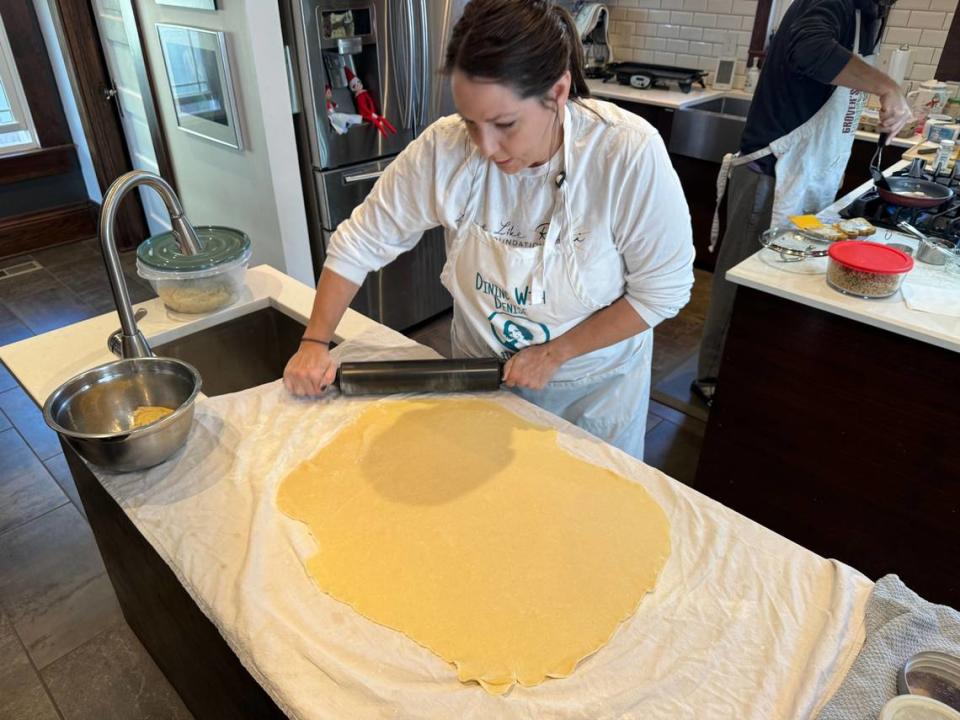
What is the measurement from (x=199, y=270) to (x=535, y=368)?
803 millimetres

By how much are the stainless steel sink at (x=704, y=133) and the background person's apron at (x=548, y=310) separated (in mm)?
2162

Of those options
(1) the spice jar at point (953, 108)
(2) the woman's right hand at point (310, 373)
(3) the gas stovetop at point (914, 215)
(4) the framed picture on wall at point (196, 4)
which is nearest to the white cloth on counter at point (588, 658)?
(2) the woman's right hand at point (310, 373)

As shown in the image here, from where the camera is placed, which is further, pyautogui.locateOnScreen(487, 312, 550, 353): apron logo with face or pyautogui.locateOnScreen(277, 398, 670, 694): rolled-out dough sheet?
pyautogui.locateOnScreen(487, 312, 550, 353): apron logo with face

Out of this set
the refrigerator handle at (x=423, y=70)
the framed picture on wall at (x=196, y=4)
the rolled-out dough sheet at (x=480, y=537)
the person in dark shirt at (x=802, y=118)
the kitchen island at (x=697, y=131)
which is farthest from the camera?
the kitchen island at (x=697, y=131)

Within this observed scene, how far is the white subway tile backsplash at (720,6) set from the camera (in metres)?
3.60

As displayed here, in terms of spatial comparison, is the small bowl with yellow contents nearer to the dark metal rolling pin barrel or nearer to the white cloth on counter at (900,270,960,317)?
the dark metal rolling pin barrel

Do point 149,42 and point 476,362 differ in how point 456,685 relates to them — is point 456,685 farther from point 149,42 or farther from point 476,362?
point 149,42

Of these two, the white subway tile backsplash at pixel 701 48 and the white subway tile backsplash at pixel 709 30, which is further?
the white subway tile backsplash at pixel 701 48

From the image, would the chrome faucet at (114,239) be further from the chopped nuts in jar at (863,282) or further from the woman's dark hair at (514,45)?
the chopped nuts in jar at (863,282)

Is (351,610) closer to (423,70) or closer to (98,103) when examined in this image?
(423,70)

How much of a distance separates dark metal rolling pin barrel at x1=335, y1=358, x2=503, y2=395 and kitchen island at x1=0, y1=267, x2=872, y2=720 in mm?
40

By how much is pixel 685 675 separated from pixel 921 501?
119 cm

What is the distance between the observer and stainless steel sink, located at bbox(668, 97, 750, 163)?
324 cm

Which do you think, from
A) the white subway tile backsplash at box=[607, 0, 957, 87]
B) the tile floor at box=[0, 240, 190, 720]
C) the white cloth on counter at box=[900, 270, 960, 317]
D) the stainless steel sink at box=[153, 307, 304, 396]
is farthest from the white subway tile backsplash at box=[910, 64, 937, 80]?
the tile floor at box=[0, 240, 190, 720]
